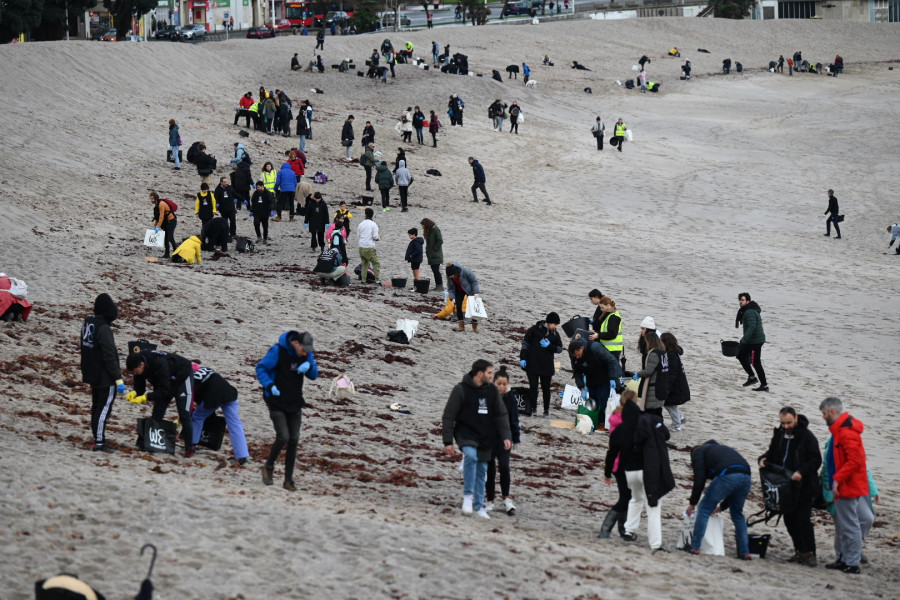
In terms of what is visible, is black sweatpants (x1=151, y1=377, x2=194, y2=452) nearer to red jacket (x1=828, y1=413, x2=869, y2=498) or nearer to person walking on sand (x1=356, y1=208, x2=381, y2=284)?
red jacket (x1=828, y1=413, x2=869, y2=498)

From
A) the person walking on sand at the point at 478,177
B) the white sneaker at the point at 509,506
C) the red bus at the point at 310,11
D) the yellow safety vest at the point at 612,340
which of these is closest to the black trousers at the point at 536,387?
the yellow safety vest at the point at 612,340

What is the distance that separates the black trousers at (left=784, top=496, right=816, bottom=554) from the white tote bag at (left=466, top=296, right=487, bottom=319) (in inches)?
354

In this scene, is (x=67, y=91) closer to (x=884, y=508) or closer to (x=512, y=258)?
(x=512, y=258)

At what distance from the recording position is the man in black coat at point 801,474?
1045 cm

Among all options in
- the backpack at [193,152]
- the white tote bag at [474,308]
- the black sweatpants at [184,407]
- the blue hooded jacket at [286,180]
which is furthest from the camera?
the backpack at [193,152]

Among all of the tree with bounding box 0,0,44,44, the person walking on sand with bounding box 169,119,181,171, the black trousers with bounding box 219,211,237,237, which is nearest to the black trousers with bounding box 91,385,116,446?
the black trousers with bounding box 219,211,237,237

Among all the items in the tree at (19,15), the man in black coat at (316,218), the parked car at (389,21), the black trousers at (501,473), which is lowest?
the black trousers at (501,473)

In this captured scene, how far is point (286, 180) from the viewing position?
28000mm

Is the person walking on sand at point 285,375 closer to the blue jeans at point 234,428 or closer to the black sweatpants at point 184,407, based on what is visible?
the blue jeans at point 234,428

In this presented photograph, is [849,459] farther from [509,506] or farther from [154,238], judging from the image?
[154,238]

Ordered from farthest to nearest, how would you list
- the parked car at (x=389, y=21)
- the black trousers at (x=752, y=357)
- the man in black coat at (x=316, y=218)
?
the parked car at (x=389, y=21)
the man in black coat at (x=316, y=218)
the black trousers at (x=752, y=357)

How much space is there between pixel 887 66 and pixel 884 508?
6604 cm

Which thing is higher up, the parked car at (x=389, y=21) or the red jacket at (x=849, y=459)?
the parked car at (x=389, y=21)

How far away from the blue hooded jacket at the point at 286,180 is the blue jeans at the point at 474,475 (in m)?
Result: 18.2
